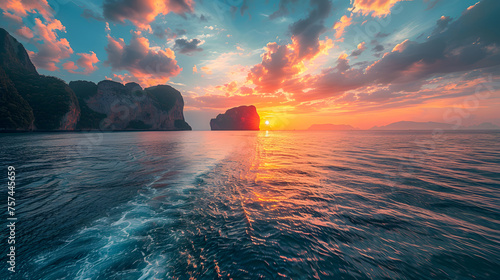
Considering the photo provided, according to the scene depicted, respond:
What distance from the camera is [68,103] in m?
74.2

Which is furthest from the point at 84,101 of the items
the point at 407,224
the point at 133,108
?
the point at 407,224

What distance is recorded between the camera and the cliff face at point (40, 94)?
215 ft

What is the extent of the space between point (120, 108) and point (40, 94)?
151ft

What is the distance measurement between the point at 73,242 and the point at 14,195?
271 inches

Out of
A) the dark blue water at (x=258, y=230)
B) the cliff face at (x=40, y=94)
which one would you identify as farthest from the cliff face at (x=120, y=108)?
the dark blue water at (x=258, y=230)

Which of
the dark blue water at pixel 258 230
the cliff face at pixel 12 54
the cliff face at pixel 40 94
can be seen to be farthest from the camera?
the cliff face at pixel 12 54

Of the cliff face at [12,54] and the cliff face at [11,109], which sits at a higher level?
the cliff face at [12,54]

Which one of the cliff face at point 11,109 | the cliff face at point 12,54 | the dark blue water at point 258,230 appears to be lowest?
the dark blue water at point 258,230

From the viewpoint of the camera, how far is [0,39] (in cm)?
7662

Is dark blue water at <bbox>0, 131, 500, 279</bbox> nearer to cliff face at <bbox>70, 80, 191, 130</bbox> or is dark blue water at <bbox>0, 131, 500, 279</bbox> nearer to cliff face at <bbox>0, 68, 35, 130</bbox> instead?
cliff face at <bbox>0, 68, 35, 130</bbox>

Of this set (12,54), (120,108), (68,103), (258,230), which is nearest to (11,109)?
(68,103)

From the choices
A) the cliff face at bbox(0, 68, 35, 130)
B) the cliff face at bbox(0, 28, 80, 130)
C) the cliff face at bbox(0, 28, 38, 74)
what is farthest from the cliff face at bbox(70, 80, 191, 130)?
the cliff face at bbox(0, 68, 35, 130)

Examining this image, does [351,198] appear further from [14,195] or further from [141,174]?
[14,195]

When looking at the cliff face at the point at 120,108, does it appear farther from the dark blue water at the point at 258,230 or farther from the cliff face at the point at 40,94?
the dark blue water at the point at 258,230
